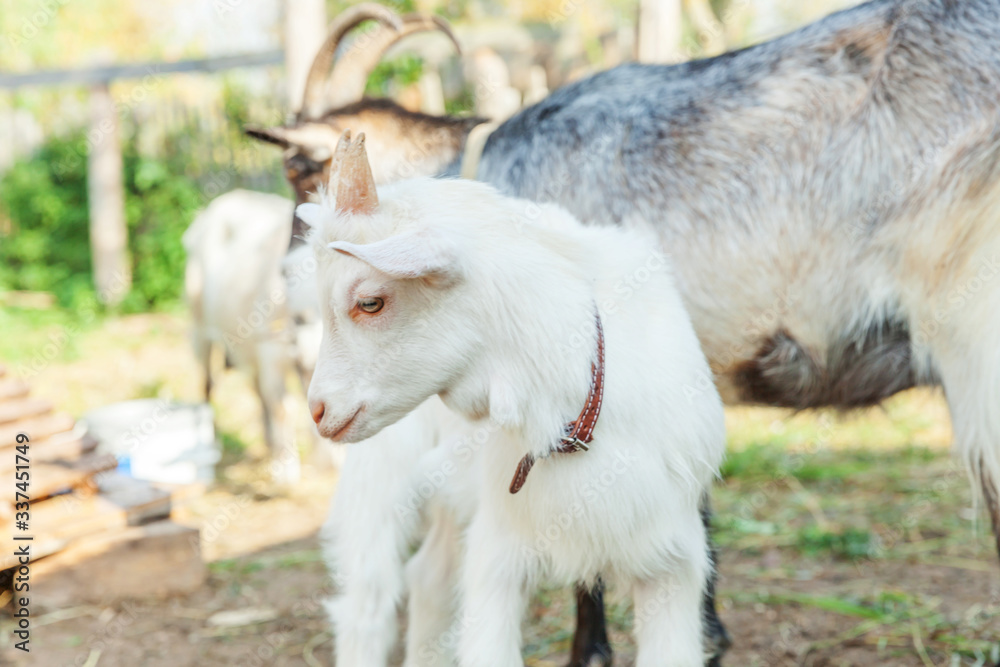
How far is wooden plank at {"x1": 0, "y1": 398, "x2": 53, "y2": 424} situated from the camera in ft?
12.2

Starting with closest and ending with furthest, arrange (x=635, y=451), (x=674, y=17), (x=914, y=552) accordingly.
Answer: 1. (x=635, y=451)
2. (x=914, y=552)
3. (x=674, y=17)

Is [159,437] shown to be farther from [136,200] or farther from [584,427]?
[136,200]

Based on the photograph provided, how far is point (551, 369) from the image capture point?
5.92ft

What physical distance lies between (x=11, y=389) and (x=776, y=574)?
3.33 meters

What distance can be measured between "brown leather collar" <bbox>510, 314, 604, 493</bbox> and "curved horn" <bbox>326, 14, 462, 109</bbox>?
2.41m

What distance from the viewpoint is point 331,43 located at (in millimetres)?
3811

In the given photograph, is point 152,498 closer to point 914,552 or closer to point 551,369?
point 551,369

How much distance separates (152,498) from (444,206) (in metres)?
2.76

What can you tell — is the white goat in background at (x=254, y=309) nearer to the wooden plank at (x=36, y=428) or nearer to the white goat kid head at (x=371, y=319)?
the wooden plank at (x=36, y=428)

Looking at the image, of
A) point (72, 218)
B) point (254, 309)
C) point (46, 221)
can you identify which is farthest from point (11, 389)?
point (46, 221)

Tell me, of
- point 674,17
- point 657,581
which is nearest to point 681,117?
point 657,581

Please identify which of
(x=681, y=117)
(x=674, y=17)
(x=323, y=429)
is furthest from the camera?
(x=674, y=17)

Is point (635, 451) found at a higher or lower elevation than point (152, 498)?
higher

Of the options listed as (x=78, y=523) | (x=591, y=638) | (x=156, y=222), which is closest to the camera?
(x=591, y=638)
